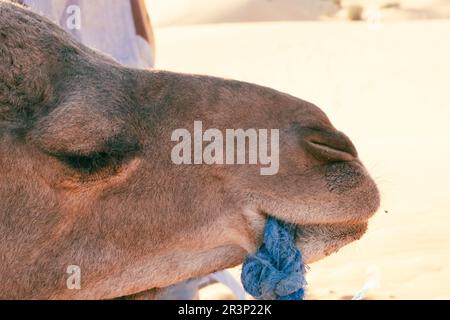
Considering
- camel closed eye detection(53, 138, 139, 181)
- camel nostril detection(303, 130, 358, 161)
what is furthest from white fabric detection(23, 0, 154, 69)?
camel nostril detection(303, 130, 358, 161)

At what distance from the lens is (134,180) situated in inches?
97.4

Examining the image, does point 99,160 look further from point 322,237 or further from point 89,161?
point 322,237

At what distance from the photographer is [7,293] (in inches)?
95.2

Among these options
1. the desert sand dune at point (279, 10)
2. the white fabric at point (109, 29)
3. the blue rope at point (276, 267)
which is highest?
the desert sand dune at point (279, 10)

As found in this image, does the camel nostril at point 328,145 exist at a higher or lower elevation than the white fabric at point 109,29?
lower

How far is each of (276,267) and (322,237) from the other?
0.50 ft

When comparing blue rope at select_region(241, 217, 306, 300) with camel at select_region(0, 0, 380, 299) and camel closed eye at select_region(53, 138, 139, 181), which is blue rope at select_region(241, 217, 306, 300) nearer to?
camel at select_region(0, 0, 380, 299)

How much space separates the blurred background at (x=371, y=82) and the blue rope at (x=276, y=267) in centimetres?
426

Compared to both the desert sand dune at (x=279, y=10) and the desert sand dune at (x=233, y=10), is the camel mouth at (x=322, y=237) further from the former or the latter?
the desert sand dune at (x=233, y=10)

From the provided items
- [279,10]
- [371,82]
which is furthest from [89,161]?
[279,10]

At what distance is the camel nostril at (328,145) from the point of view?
2404mm

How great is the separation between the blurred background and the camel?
14.0ft

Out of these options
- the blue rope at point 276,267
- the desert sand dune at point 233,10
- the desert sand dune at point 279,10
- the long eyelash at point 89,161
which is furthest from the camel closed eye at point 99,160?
the desert sand dune at point 233,10

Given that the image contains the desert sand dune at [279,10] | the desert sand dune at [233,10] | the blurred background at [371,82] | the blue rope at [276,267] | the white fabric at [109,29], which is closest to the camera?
the blue rope at [276,267]
